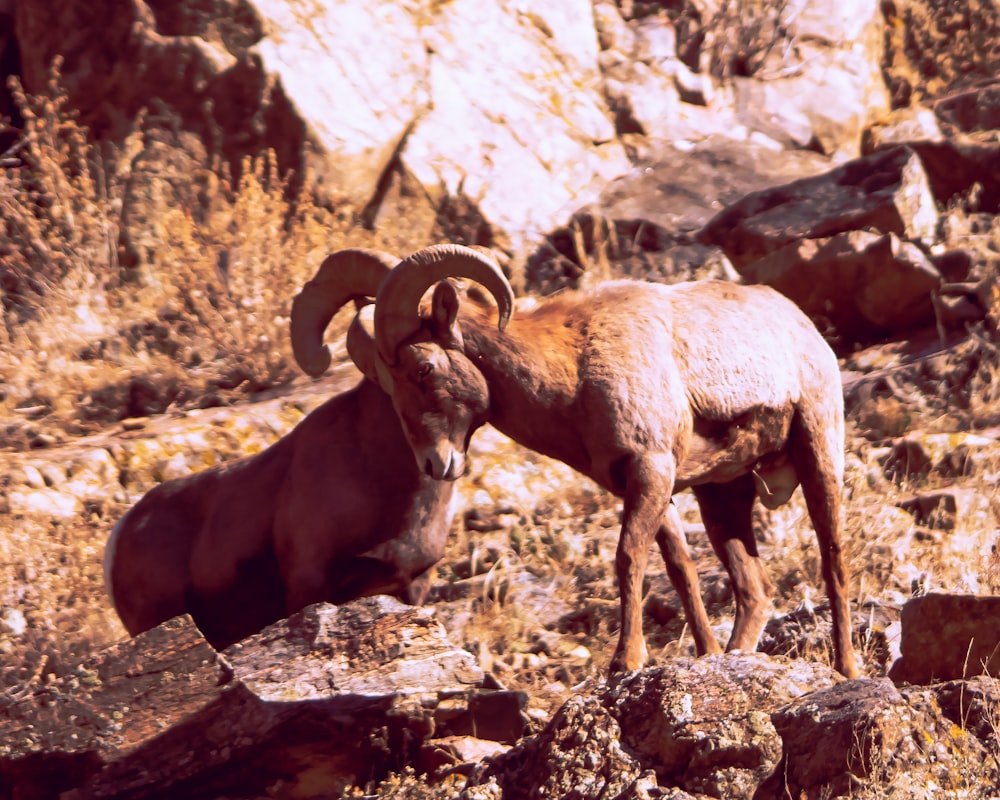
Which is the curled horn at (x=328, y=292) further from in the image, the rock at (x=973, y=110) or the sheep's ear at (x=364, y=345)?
the rock at (x=973, y=110)

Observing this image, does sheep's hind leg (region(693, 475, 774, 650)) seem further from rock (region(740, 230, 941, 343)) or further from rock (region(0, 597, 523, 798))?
rock (region(740, 230, 941, 343))

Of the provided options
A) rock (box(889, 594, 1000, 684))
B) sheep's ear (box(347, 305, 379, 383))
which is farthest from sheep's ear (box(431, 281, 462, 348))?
rock (box(889, 594, 1000, 684))

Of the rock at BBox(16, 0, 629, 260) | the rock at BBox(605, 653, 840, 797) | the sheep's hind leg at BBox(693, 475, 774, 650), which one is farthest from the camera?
the rock at BBox(16, 0, 629, 260)

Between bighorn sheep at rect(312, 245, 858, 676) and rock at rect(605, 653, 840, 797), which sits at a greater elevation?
bighorn sheep at rect(312, 245, 858, 676)

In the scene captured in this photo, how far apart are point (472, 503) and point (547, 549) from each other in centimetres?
75

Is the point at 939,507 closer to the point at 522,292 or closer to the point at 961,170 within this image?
the point at 522,292

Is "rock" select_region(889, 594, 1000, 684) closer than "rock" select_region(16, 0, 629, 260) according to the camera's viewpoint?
Yes

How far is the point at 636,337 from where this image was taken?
17.4 feet

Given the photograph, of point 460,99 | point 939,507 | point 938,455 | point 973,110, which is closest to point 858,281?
point 938,455

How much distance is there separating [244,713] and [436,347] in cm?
151

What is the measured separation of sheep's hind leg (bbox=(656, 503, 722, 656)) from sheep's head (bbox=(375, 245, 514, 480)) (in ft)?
2.74

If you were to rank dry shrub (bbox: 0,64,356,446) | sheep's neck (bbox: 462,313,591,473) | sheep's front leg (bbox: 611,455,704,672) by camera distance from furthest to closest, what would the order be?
dry shrub (bbox: 0,64,356,446) → sheep's neck (bbox: 462,313,591,473) → sheep's front leg (bbox: 611,455,704,672)

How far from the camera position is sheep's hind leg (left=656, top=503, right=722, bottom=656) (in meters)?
5.47

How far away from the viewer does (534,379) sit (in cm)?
525
